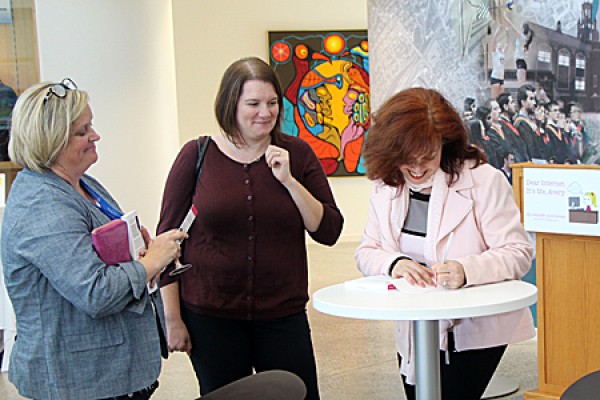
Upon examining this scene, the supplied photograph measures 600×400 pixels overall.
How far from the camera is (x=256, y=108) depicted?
9.84 feet

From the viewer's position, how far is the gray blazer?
227 cm

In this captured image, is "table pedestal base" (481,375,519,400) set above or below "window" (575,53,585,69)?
below

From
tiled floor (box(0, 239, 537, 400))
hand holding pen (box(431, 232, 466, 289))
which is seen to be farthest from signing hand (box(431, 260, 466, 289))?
tiled floor (box(0, 239, 537, 400))

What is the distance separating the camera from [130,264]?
7.77ft

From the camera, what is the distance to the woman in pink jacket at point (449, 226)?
261 centimetres

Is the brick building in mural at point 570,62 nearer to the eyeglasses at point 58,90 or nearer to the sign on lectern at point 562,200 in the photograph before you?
the sign on lectern at point 562,200

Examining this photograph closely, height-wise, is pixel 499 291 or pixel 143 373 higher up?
pixel 499 291

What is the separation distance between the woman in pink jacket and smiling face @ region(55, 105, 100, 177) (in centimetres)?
88

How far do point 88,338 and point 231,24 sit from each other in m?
8.66

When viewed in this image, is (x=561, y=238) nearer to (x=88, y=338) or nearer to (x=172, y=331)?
(x=172, y=331)

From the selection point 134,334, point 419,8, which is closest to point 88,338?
point 134,334

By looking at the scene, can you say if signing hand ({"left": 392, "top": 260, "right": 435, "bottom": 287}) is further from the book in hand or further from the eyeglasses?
the eyeglasses

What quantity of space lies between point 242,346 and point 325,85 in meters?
7.95

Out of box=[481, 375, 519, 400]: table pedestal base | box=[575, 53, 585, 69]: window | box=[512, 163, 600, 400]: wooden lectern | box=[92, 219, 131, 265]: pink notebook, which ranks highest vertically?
box=[575, 53, 585, 69]: window
